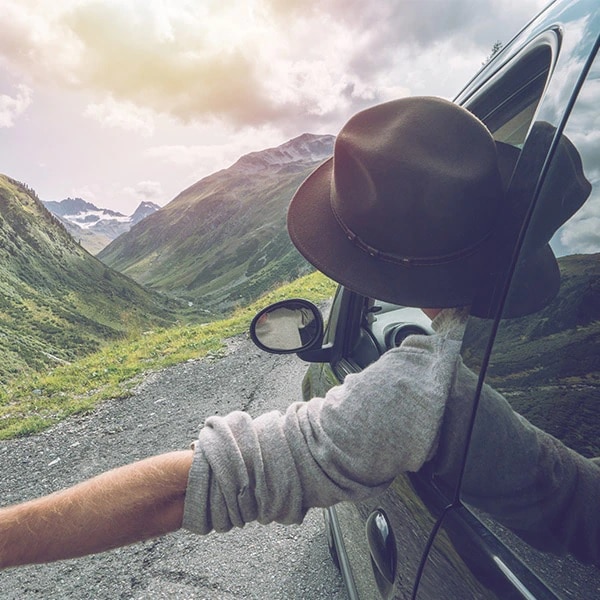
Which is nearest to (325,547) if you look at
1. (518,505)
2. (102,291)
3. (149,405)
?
(518,505)

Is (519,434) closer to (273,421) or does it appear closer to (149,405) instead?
(273,421)

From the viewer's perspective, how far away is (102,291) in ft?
220

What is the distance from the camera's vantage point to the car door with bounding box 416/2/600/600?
79 cm

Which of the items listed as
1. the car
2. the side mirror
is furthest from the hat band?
the side mirror

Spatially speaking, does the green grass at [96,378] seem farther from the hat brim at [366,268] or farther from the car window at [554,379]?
the car window at [554,379]

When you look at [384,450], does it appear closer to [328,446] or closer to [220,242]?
[328,446]

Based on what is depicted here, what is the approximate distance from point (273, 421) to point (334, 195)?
1.95 feet

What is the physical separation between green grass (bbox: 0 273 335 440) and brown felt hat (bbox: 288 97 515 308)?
18.1 ft

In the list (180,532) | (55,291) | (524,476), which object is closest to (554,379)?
(524,476)

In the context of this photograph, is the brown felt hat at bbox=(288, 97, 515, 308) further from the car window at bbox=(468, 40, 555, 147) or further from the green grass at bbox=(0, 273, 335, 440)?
the green grass at bbox=(0, 273, 335, 440)

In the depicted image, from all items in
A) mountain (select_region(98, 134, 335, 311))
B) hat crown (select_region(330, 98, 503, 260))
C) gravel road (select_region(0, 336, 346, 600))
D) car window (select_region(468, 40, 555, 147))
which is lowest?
gravel road (select_region(0, 336, 346, 600))

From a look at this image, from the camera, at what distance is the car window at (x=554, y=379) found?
78 cm

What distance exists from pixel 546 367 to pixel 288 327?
1234 mm

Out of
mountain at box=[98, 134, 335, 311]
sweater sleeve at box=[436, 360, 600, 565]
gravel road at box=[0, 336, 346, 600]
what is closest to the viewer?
sweater sleeve at box=[436, 360, 600, 565]
